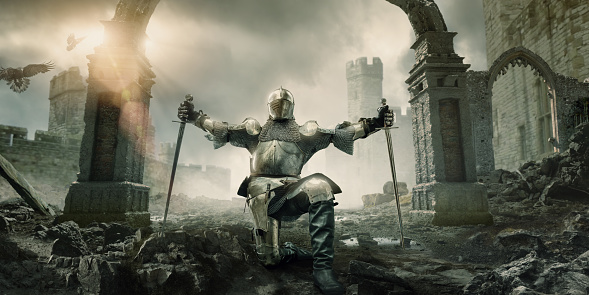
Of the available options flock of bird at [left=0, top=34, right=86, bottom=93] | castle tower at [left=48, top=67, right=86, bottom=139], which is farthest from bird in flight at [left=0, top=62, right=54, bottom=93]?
castle tower at [left=48, top=67, right=86, bottom=139]

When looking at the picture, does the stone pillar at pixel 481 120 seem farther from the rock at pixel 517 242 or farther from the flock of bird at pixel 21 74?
the flock of bird at pixel 21 74

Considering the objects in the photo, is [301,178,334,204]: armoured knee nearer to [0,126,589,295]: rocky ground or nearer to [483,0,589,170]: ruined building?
[0,126,589,295]: rocky ground

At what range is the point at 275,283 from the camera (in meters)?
2.57

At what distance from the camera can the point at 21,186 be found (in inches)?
198

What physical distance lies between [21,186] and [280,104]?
4.76m

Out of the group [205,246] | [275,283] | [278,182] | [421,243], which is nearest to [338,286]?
[275,283]

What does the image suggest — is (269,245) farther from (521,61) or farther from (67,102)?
(67,102)

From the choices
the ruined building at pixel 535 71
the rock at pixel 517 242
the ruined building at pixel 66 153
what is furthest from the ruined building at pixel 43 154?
the ruined building at pixel 535 71

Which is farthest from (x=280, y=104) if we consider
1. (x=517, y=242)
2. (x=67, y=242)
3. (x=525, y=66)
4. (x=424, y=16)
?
(x=525, y=66)

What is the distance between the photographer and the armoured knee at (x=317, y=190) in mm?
2582

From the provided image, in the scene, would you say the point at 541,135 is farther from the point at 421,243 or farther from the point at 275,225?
the point at 275,225

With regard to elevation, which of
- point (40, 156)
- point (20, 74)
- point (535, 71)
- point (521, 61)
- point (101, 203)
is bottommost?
point (101, 203)

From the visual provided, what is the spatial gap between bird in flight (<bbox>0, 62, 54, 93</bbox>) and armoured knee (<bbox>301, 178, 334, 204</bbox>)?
5857 millimetres

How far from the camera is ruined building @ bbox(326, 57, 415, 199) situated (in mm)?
29594
